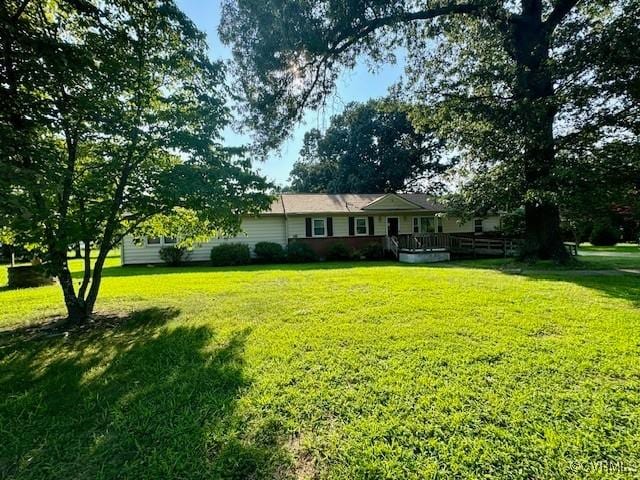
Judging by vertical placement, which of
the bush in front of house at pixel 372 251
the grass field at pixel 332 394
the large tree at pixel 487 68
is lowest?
the grass field at pixel 332 394

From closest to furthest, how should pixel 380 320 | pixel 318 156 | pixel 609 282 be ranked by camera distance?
pixel 380 320 → pixel 609 282 → pixel 318 156

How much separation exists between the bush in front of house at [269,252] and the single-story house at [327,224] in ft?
3.54

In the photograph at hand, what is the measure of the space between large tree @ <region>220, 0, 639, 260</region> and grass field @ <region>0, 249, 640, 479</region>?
24.8ft

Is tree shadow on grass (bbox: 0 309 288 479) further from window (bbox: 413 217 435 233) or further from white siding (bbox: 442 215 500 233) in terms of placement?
white siding (bbox: 442 215 500 233)

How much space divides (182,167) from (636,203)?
1511cm

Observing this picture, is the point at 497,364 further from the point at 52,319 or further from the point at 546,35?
the point at 546,35

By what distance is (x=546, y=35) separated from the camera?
1170cm

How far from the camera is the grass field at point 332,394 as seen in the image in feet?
7.60

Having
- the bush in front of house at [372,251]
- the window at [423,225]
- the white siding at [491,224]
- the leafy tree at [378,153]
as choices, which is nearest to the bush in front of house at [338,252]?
the bush in front of house at [372,251]

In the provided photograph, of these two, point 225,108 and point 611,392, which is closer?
point 611,392

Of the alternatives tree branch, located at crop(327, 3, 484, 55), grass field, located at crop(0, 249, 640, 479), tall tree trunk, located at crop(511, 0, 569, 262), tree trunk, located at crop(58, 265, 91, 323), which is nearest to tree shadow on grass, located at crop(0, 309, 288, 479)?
grass field, located at crop(0, 249, 640, 479)

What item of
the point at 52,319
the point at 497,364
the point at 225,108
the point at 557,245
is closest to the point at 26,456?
the point at 497,364

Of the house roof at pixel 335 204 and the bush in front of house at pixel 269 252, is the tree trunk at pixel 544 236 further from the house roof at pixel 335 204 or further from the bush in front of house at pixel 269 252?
the bush in front of house at pixel 269 252

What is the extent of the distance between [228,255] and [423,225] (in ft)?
42.8
